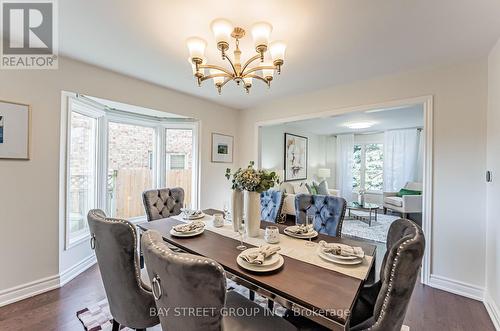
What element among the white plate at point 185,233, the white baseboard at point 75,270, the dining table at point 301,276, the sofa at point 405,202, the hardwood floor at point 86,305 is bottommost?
the hardwood floor at point 86,305

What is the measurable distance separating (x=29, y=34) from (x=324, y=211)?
10.2 feet

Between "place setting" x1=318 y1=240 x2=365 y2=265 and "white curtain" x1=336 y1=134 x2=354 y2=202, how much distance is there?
6.39 metres

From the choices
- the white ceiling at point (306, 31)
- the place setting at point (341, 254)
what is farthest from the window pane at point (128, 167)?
the place setting at point (341, 254)

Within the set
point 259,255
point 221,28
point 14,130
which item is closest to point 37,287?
point 14,130

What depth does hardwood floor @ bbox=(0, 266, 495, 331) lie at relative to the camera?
1.83m

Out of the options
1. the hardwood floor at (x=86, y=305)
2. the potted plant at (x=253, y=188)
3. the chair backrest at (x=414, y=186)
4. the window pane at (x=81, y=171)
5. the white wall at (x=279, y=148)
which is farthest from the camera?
the chair backrest at (x=414, y=186)

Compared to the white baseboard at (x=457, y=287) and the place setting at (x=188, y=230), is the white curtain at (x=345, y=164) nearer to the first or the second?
the white baseboard at (x=457, y=287)

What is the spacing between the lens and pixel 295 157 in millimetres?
6414

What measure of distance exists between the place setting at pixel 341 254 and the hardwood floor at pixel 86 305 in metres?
1.17

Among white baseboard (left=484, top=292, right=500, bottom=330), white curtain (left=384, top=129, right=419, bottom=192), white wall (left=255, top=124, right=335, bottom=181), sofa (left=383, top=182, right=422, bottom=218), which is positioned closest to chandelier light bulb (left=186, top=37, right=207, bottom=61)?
white wall (left=255, top=124, right=335, bottom=181)

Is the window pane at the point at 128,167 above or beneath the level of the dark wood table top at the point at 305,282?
above

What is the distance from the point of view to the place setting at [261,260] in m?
1.21

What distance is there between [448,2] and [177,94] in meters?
3.10

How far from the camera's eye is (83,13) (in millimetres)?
1641
